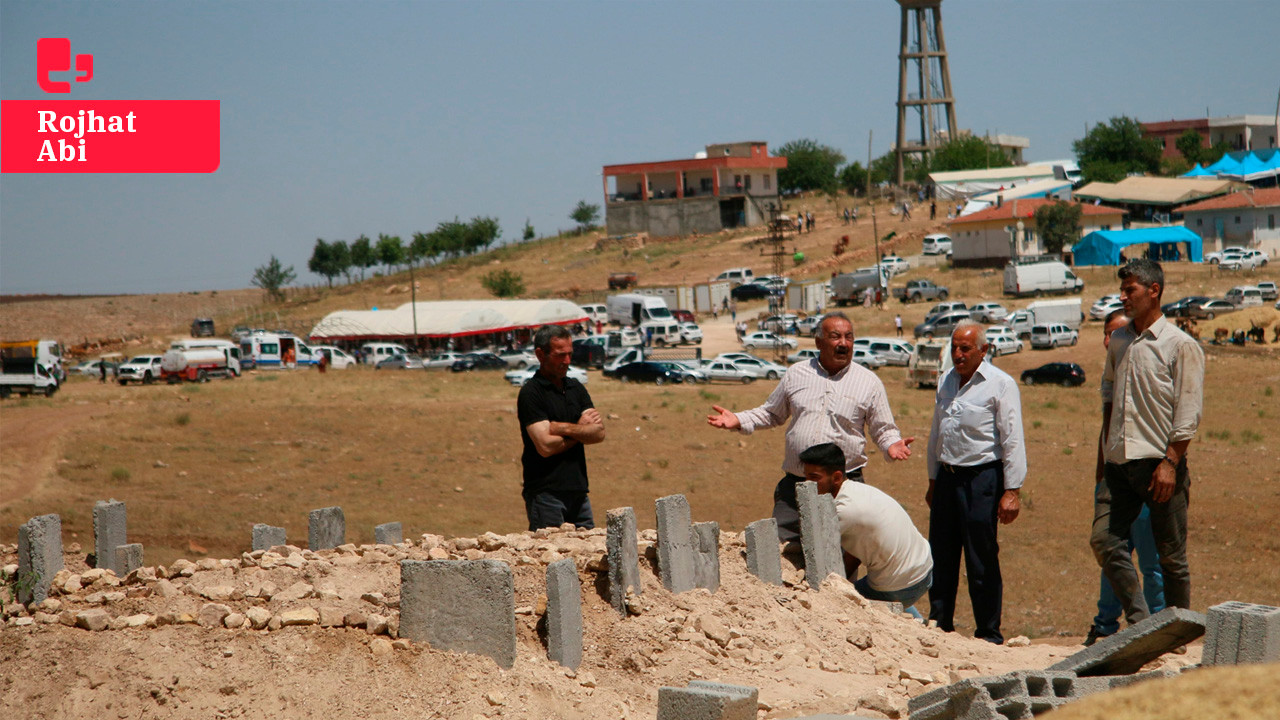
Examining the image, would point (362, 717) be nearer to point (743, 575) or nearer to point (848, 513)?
point (743, 575)

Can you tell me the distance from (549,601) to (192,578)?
202 cm

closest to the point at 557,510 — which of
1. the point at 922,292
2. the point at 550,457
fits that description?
the point at 550,457

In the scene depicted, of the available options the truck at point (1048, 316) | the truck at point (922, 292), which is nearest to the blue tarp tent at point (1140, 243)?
the truck at point (922, 292)

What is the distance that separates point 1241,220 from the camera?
210 ft

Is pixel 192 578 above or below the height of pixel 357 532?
above

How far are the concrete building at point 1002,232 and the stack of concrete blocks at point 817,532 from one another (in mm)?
59613

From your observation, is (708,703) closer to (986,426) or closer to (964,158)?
(986,426)

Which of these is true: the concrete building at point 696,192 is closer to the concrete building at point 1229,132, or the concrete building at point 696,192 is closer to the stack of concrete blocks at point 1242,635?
the concrete building at point 1229,132

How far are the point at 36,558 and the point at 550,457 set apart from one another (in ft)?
9.32

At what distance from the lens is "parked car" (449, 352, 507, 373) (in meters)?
43.7

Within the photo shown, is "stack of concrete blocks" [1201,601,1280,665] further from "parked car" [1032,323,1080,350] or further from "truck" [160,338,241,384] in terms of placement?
"truck" [160,338,241,384]

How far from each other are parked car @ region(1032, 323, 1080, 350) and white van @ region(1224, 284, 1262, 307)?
8191mm

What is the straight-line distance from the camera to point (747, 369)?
39344 millimetres

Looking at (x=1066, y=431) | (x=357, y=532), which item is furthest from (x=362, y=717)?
(x=1066, y=431)
